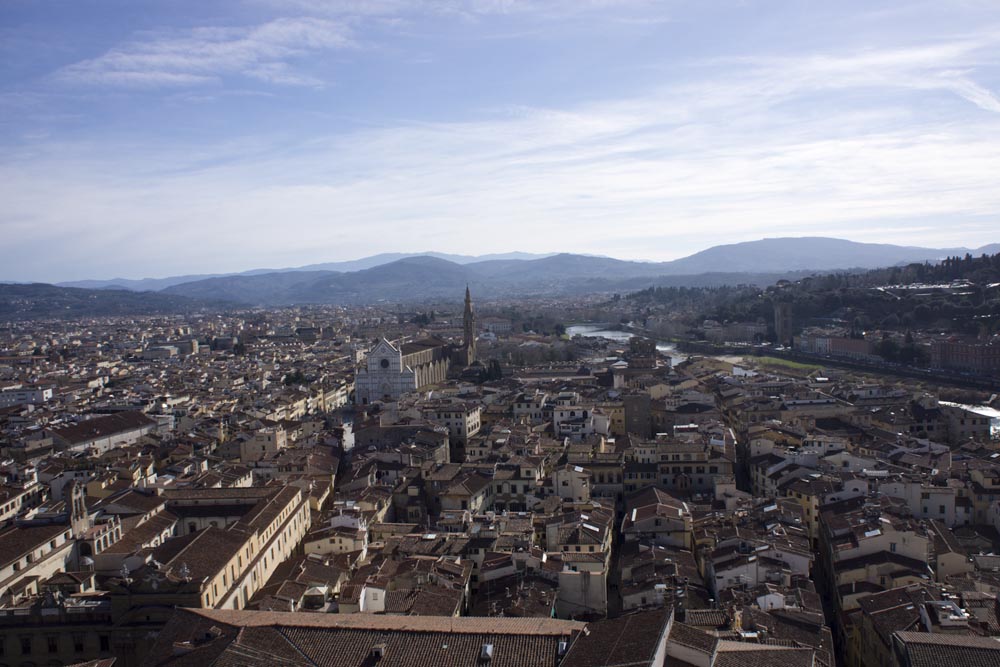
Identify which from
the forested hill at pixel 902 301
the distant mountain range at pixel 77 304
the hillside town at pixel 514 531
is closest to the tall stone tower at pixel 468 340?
the hillside town at pixel 514 531

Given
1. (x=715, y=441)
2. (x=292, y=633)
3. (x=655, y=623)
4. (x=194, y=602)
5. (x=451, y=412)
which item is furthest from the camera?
(x=451, y=412)

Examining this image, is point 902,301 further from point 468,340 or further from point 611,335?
point 468,340

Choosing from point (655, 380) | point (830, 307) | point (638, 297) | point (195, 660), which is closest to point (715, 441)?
point (655, 380)

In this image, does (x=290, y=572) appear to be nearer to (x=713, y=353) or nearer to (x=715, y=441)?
(x=715, y=441)

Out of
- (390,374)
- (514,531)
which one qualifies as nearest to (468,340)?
(390,374)

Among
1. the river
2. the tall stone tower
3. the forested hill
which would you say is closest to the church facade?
the tall stone tower

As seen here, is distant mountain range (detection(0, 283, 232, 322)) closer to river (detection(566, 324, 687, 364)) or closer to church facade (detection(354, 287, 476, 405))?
river (detection(566, 324, 687, 364))

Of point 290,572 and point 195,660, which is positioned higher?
point 195,660

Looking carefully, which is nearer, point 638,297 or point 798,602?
point 798,602

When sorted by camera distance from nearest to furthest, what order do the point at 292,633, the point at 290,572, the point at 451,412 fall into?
the point at 292,633 < the point at 290,572 < the point at 451,412
